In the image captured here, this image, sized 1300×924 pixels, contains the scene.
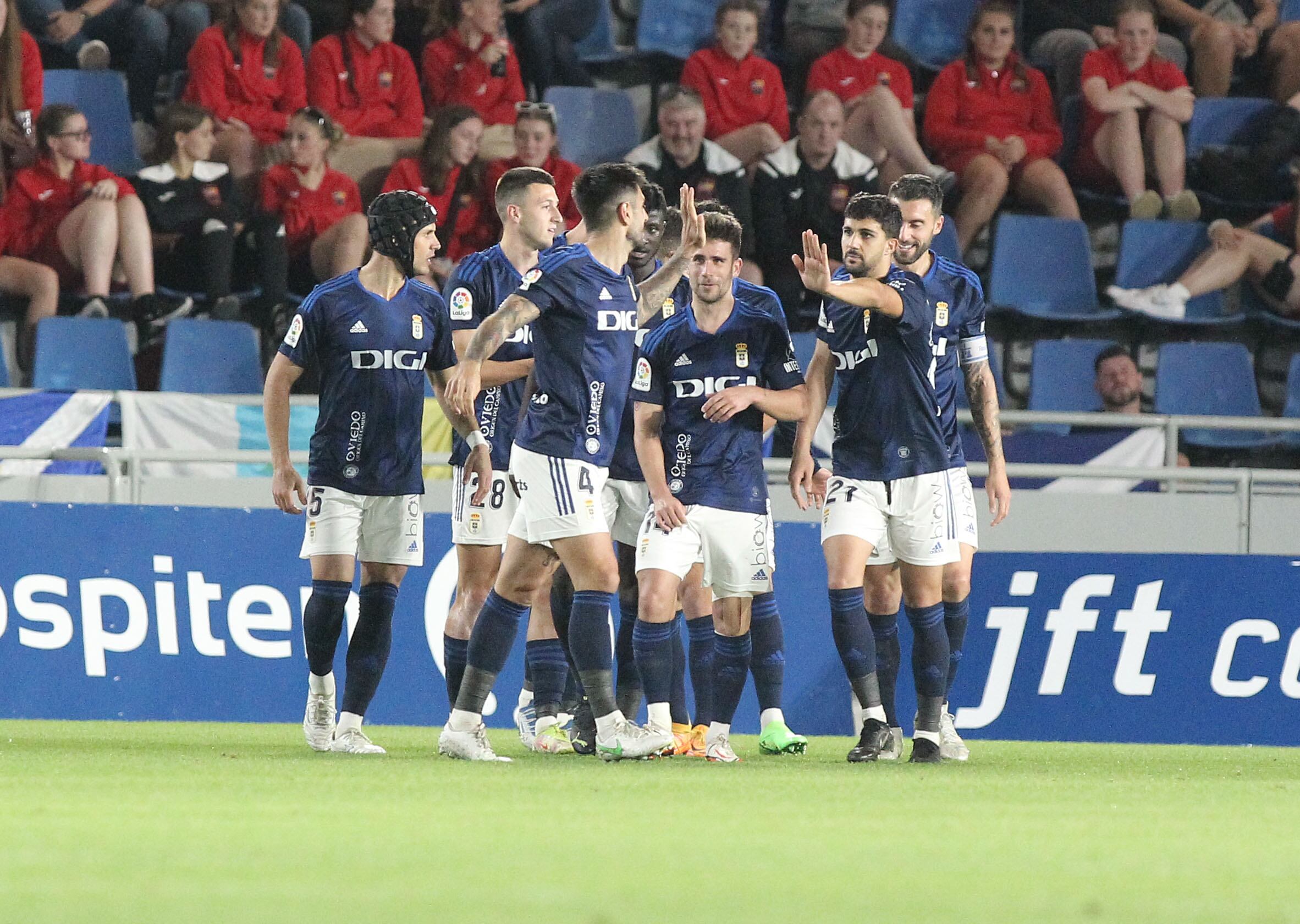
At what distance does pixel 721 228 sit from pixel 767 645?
1714mm

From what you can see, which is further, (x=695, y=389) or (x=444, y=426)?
(x=444, y=426)

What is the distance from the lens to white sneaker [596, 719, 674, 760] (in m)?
7.26

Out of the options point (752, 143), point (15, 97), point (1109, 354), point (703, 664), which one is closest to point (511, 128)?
point (752, 143)

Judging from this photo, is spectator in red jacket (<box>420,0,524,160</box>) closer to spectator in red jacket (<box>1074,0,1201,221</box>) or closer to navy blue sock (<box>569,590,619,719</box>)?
spectator in red jacket (<box>1074,0,1201,221</box>)

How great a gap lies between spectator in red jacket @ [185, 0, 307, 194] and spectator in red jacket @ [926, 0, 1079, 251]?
508cm

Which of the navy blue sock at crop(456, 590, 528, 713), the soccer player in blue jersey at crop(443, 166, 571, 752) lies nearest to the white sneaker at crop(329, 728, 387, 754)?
the soccer player in blue jersey at crop(443, 166, 571, 752)

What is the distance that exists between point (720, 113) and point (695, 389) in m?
7.50

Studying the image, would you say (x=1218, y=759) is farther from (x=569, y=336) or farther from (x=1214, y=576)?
(x=569, y=336)

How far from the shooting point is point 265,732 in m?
9.35

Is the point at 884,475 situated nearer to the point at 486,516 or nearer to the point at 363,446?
the point at 486,516

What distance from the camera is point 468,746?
7.39 meters

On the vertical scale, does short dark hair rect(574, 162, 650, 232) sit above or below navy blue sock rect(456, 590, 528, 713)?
above

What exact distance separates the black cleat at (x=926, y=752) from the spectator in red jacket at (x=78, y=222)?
703 cm

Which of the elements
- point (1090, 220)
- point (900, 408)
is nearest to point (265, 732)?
point (900, 408)
